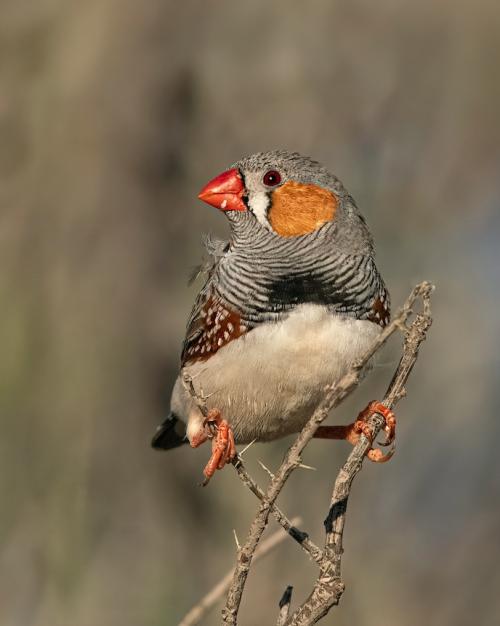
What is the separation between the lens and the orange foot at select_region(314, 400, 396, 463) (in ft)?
10.4

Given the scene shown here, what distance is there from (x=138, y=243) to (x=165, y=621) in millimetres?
2196

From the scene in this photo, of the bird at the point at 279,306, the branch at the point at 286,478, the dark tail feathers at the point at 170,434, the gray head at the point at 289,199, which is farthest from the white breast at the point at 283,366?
the branch at the point at 286,478

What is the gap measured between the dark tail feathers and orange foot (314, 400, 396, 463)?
0.81 meters

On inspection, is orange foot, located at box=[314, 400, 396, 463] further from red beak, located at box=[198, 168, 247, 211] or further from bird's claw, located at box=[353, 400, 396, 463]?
red beak, located at box=[198, 168, 247, 211]

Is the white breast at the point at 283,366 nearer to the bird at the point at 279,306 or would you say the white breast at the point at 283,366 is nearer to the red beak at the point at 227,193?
the bird at the point at 279,306

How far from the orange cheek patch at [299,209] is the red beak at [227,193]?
134mm

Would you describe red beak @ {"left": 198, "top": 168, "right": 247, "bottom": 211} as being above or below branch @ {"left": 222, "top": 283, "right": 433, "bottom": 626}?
above

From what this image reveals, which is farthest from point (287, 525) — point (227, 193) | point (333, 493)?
point (227, 193)

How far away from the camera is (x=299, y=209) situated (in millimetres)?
3520

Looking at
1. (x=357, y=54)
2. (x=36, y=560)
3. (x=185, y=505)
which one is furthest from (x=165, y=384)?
(x=357, y=54)

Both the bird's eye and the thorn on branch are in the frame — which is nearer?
the thorn on branch

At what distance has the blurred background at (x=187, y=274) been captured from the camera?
176 inches

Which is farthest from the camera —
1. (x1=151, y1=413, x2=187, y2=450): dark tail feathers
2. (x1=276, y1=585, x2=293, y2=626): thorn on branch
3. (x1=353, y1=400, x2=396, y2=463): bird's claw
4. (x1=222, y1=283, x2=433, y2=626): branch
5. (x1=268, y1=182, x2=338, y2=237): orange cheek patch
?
(x1=151, y1=413, x2=187, y2=450): dark tail feathers

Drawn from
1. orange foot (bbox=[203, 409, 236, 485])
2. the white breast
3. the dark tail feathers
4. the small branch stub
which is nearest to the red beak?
the white breast
